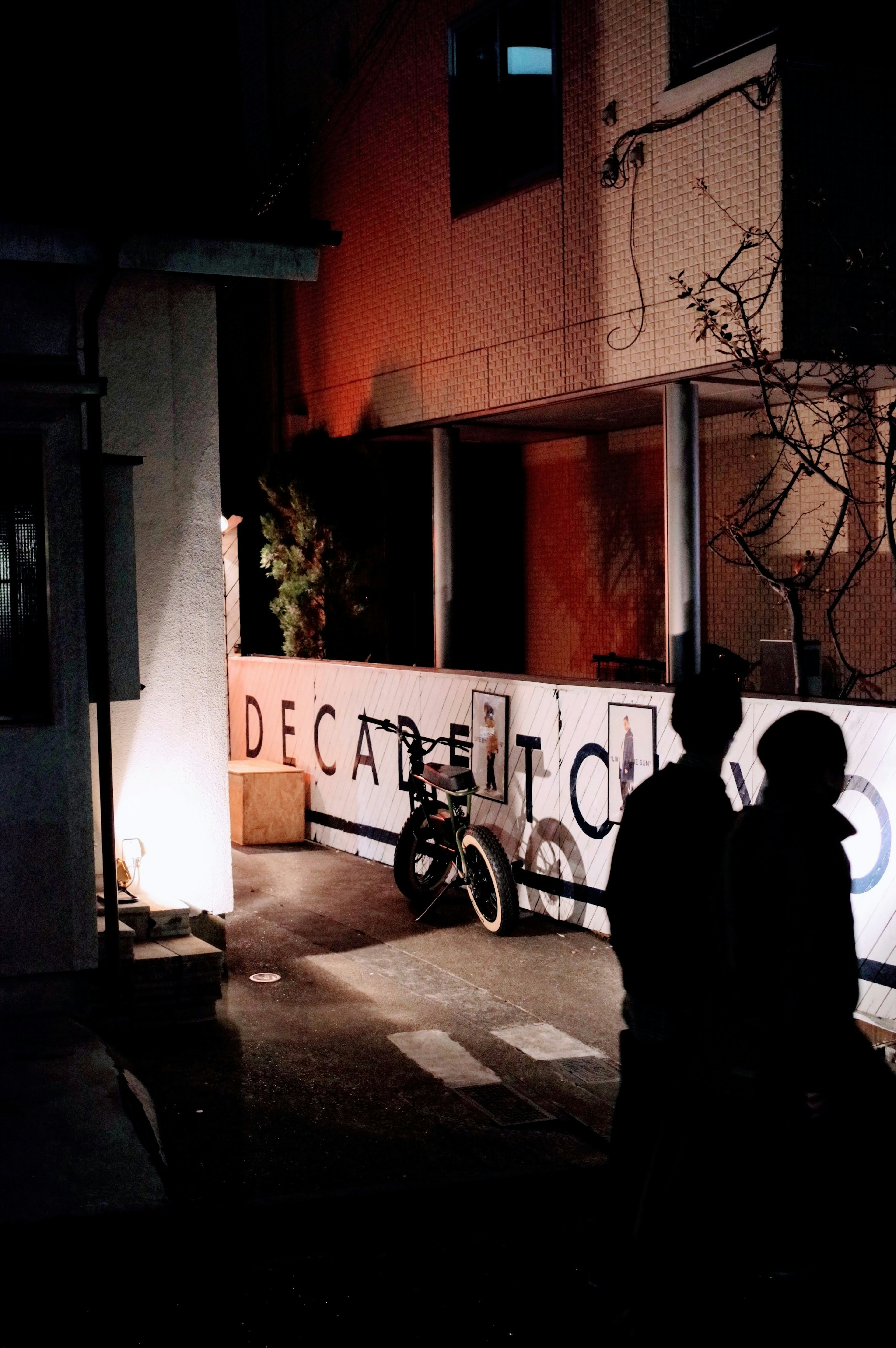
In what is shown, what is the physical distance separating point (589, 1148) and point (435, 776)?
4587 millimetres

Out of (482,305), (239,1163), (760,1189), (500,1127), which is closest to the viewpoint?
(760,1189)

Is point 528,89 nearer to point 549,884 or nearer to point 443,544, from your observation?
point 443,544

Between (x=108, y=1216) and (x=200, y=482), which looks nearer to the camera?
(x=108, y=1216)

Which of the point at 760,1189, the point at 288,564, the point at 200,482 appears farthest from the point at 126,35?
the point at 288,564

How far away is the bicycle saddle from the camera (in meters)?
10.4

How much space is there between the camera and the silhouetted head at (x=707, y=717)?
4.39 meters

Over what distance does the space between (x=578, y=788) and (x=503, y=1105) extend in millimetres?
3841

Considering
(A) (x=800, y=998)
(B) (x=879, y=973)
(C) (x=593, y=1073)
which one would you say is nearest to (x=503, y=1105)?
(C) (x=593, y=1073)

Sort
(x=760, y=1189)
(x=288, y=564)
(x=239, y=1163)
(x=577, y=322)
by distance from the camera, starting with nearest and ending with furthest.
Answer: (x=760, y=1189) < (x=239, y=1163) < (x=577, y=322) < (x=288, y=564)

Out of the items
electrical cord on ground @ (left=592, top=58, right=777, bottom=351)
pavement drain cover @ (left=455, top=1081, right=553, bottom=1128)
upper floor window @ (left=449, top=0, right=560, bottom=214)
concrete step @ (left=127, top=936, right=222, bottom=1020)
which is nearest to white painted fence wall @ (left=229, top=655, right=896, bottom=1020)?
pavement drain cover @ (left=455, top=1081, right=553, bottom=1128)

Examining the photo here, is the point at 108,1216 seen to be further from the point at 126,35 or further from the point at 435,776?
the point at 126,35

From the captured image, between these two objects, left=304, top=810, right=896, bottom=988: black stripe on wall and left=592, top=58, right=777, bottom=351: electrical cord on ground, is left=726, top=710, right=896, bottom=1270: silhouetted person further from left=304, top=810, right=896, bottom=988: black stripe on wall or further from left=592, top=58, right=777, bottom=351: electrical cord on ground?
left=592, top=58, right=777, bottom=351: electrical cord on ground

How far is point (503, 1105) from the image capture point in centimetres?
676

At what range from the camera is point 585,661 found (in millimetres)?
17141
